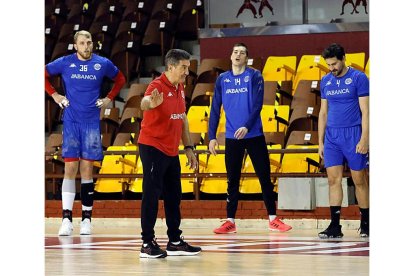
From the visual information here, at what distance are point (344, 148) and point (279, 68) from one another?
5636mm

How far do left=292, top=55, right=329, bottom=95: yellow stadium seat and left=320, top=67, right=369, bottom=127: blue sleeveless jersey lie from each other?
188 inches

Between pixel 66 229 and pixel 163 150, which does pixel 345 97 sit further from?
pixel 66 229

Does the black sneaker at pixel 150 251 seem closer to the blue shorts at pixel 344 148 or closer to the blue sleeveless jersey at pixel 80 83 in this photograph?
the blue shorts at pixel 344 148

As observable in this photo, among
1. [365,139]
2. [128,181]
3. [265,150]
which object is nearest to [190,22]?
[128,181]

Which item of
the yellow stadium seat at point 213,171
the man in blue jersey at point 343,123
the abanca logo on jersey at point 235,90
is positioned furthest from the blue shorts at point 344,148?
the yellow stadium seat at point 213,171

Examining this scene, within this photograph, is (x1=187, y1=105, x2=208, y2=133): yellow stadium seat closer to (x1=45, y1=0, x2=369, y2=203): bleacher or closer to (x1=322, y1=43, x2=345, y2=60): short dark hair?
(x1=45, y1=0, x2=369, y2=203): bleacher

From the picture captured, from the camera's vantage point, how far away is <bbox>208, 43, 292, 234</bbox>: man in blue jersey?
10781 millimetres

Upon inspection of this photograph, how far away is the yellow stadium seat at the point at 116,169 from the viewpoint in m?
13.7

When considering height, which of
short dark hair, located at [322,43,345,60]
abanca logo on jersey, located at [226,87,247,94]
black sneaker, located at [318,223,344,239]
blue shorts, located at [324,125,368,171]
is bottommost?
black sneaker, located at [318,223,344,239]

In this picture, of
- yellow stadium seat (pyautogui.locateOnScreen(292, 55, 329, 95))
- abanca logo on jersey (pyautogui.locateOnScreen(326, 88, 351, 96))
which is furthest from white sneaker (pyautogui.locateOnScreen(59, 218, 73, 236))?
yellow stadium seat (pyautogui.locateOnScreen(292, 55, 329, 95))

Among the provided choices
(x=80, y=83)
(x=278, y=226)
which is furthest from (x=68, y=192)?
(x=278, y=226)

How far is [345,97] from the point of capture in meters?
9.75
